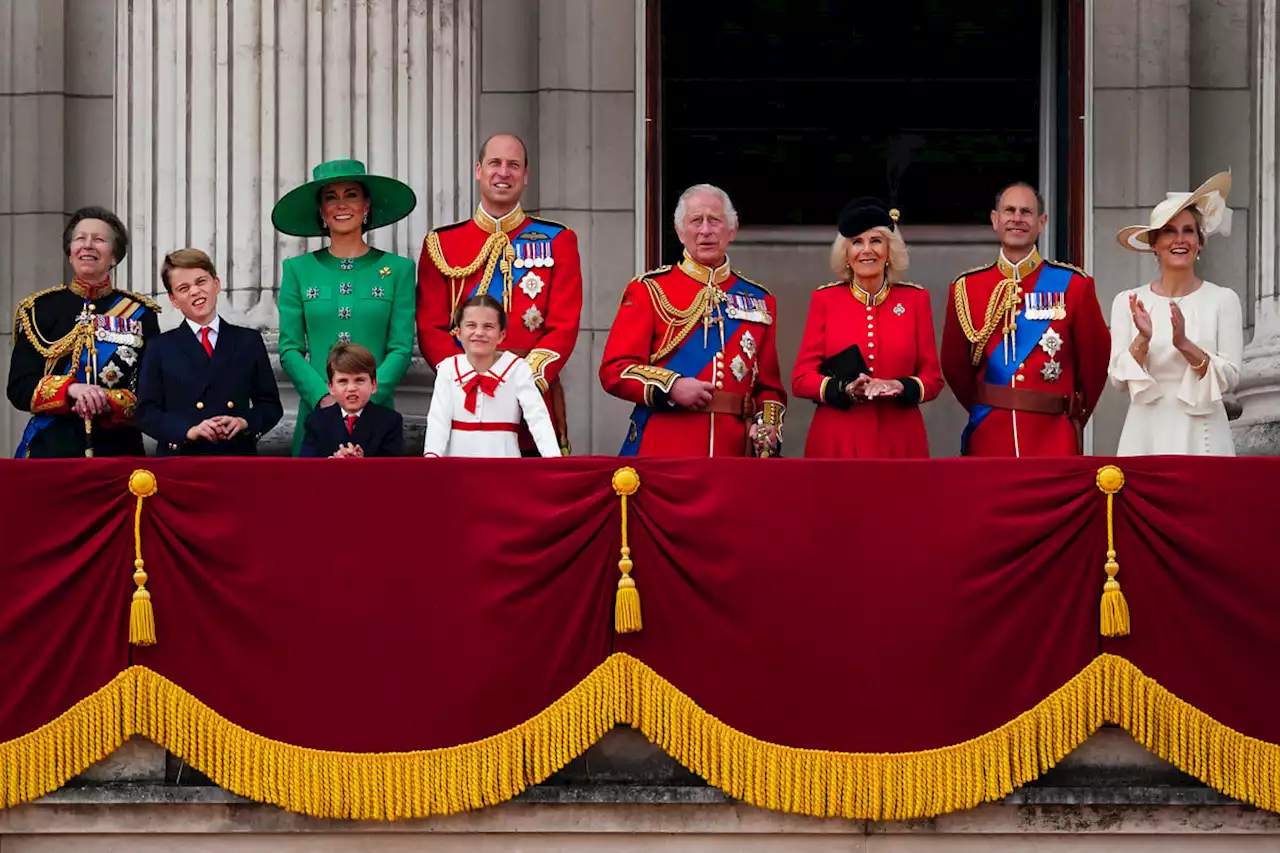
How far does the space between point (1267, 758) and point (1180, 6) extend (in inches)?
201

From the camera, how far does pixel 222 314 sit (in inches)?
370

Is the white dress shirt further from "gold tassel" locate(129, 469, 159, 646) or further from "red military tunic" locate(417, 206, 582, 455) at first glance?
"gold tassel" locate(129, 469, 159, 646)

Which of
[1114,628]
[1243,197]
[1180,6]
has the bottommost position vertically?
[1114,628]

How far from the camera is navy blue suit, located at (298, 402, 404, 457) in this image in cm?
793

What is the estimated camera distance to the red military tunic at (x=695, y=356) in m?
8.38

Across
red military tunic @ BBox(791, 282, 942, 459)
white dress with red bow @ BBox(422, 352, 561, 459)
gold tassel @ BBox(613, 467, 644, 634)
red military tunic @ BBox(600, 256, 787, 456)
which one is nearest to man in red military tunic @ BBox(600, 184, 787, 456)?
red military tunic @ BBox(600, 256, 787, 456)

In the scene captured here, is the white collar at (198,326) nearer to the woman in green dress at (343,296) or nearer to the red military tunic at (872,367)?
the woman in green dress at (343,296)

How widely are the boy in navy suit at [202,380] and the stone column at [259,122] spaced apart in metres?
1.14

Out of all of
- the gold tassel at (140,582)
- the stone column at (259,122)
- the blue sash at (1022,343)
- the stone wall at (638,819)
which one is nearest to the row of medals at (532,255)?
the stone column at (259,122)

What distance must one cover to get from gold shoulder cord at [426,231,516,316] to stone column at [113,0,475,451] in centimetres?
90

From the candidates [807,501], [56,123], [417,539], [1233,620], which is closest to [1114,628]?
[1233,620]

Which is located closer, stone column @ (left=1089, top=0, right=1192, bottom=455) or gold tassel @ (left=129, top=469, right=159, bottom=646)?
gold tassel @ (left=129, top=469, right=159, bottom=646)

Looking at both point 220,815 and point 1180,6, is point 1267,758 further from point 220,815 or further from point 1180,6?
point 1180,6

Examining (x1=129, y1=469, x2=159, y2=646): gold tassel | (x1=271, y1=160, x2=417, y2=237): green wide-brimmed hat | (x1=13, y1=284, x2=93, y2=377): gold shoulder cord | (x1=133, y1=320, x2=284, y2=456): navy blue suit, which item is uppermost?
(x1=271, y1=160, x2=417, y2=237): green wide-brimmed hat
